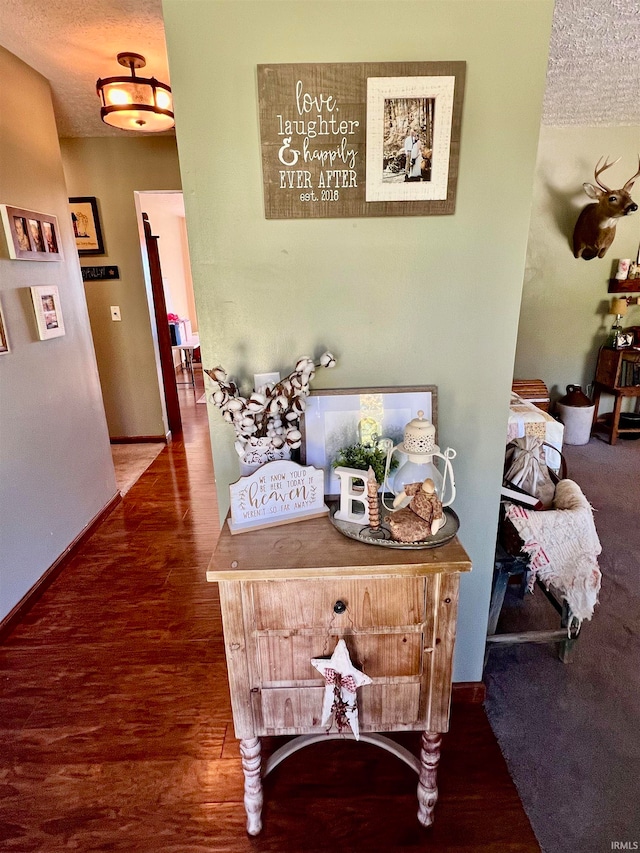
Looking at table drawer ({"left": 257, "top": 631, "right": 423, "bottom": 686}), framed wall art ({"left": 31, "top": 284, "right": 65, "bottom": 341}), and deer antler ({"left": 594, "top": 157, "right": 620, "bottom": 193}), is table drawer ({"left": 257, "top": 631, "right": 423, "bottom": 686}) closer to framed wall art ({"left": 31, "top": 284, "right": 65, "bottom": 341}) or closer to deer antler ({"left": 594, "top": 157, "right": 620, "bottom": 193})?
framed wall art ({"left": 31, "top": 284, "right": 65, "bottom": 341})

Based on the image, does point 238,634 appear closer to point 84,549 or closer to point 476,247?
point 476,247

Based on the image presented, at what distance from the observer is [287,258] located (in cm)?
122

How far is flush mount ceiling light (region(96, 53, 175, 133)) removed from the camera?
2254 mm

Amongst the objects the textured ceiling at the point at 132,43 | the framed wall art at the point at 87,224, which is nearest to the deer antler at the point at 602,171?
the textured ceiling at the point at 132,43

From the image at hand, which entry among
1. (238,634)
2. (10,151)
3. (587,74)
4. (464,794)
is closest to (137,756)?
(238,634)

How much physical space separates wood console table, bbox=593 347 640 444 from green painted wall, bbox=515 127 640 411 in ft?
Answer: 0.65

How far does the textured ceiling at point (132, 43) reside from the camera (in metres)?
1.97

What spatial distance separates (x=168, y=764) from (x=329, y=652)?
0.79 metres

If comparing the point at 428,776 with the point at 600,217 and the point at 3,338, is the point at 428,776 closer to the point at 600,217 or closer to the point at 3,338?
the point at 3,338

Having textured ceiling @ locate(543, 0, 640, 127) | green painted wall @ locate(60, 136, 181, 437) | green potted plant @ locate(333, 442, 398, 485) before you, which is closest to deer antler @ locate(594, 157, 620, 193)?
textured ceiling @ locate(543, 0, 640, 127)

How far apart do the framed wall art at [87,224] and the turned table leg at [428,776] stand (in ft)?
14.0

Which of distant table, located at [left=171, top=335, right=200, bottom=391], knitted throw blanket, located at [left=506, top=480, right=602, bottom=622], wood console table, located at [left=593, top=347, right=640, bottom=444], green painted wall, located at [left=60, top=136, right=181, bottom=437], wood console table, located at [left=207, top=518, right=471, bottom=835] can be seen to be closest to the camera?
wood console table, located at [left=207, top=518, right=471, bottom=835]

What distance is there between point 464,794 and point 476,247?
1523 mm

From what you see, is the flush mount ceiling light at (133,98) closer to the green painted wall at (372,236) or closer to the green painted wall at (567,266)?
the green painted wall at (372,236)
